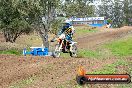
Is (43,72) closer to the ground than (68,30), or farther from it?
closer to the ground

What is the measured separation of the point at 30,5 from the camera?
3077cm

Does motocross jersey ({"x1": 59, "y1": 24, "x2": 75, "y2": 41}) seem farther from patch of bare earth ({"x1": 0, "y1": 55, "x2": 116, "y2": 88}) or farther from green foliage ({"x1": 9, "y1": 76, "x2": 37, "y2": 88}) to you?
green foliage ({"x1": 9, "y1": 76, "x2": 37, "y2": 88})

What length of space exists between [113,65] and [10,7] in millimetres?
23579

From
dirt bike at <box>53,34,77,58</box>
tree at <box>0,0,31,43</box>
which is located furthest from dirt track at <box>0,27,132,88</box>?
tree at <box>0,0,31,43</box>

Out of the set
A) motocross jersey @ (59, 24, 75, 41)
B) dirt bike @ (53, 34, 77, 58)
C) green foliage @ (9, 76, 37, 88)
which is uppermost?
motocross jersey @ (59, 24, 75, 41)

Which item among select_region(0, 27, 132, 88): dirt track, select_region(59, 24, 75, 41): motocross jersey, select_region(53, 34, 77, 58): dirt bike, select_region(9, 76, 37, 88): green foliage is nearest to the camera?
select_region(0, 27, 132, 88): dirt track

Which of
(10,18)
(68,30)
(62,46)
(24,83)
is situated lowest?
(24,83)

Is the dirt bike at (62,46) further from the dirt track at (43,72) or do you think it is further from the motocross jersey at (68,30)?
the dirt track at (43,72)

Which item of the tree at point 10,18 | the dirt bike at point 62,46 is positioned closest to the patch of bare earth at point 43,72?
the dirt bike at point 62,46

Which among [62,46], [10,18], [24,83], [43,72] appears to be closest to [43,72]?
[43,72]

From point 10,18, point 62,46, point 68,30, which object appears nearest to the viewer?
point 68,30

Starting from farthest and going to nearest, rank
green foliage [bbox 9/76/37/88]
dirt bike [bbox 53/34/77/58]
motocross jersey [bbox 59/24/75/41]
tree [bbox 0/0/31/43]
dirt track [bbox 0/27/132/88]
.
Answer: tree [bbox 0/0/31/43] → dirt bike [bbox 53/34/77/58] → motocross jersey [bbox 59/24/75/41] → green foliage [bbox 9/76/37/88] → dirt track [bbox 0/27/132/88]

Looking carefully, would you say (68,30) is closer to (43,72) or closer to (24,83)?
(43,72)

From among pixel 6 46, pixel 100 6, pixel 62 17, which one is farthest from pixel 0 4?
pixel 100 6
